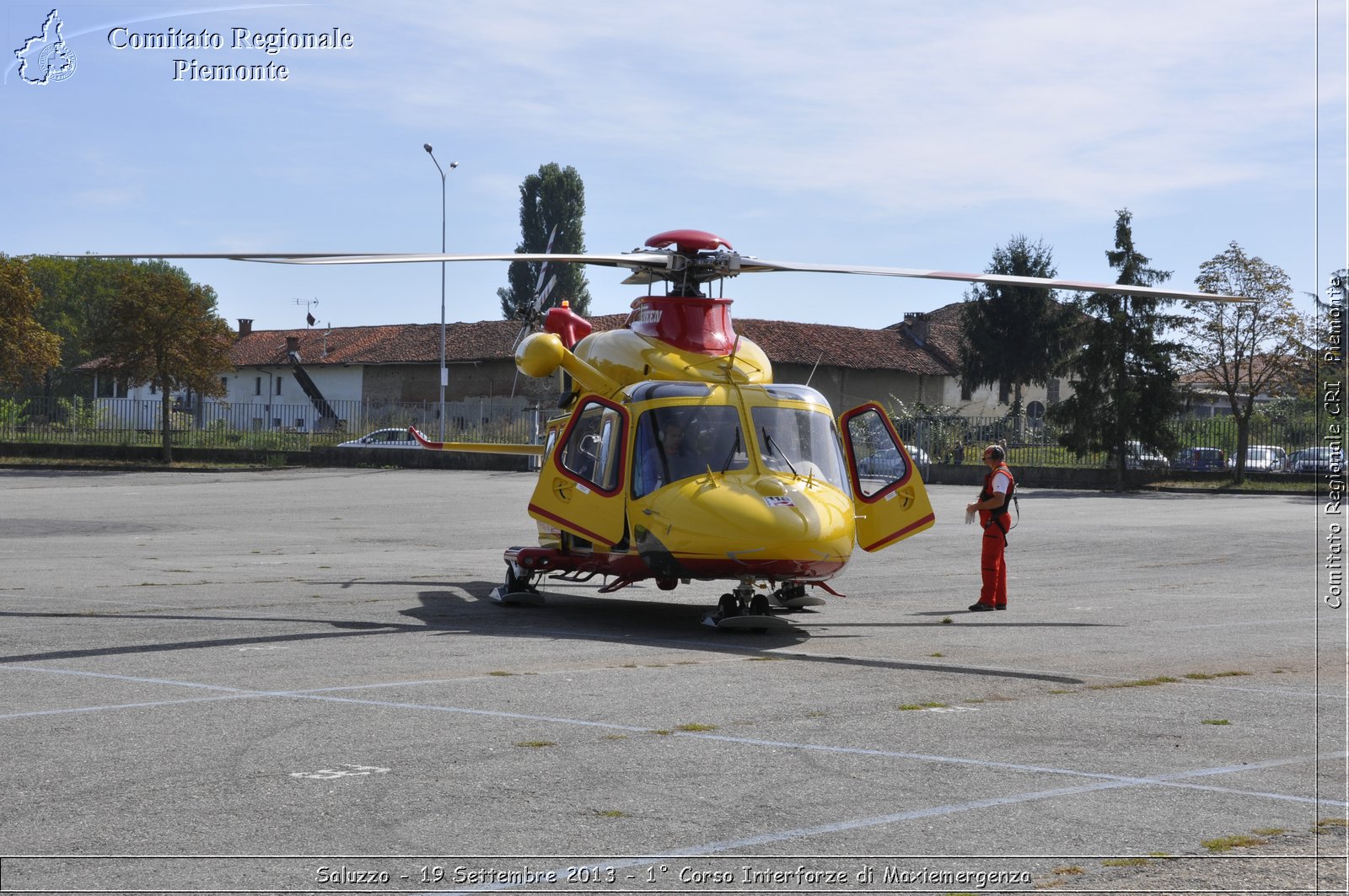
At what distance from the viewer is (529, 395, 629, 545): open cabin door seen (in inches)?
495

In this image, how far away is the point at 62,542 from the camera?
21.0 metres

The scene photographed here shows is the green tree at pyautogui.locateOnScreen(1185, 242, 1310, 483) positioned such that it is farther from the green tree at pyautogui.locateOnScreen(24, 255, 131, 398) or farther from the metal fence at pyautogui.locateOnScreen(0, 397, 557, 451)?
the green tree at pyautogui.locateOnScreen(24, 255, 131, 398)

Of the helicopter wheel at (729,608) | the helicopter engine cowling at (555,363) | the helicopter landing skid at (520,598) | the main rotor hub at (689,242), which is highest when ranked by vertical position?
the main rotor hub at (689,242)

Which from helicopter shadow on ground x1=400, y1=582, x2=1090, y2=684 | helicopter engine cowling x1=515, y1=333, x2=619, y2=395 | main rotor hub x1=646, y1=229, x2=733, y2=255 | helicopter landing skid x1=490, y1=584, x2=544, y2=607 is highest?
main rotor hub x1=646, y1=229, x2=733, y2=255

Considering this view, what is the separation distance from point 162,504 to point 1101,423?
2804 centimetres

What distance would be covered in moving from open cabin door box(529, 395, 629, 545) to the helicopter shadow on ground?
90 cm

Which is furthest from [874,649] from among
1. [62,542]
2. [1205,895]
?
[62,542]

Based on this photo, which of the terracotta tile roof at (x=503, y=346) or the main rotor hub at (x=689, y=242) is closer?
the main rotor hub at (x=689, y=242)

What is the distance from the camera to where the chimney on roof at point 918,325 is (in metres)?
75.8

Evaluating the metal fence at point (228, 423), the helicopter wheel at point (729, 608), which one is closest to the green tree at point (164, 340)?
the metal fence at point (228, 423)

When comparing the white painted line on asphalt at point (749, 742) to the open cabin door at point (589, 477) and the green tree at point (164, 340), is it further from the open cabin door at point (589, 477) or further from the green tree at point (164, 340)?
the green tree at point (164, 340)

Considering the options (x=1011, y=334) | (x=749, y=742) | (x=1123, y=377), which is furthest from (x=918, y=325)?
(x=749, y=742)

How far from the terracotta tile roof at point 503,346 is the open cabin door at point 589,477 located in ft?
159

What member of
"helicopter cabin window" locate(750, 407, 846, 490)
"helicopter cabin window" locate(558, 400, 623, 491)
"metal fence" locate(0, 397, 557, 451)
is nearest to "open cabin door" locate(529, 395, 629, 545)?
"helicopter cabin window" locate(558, 400, 623, 491)
